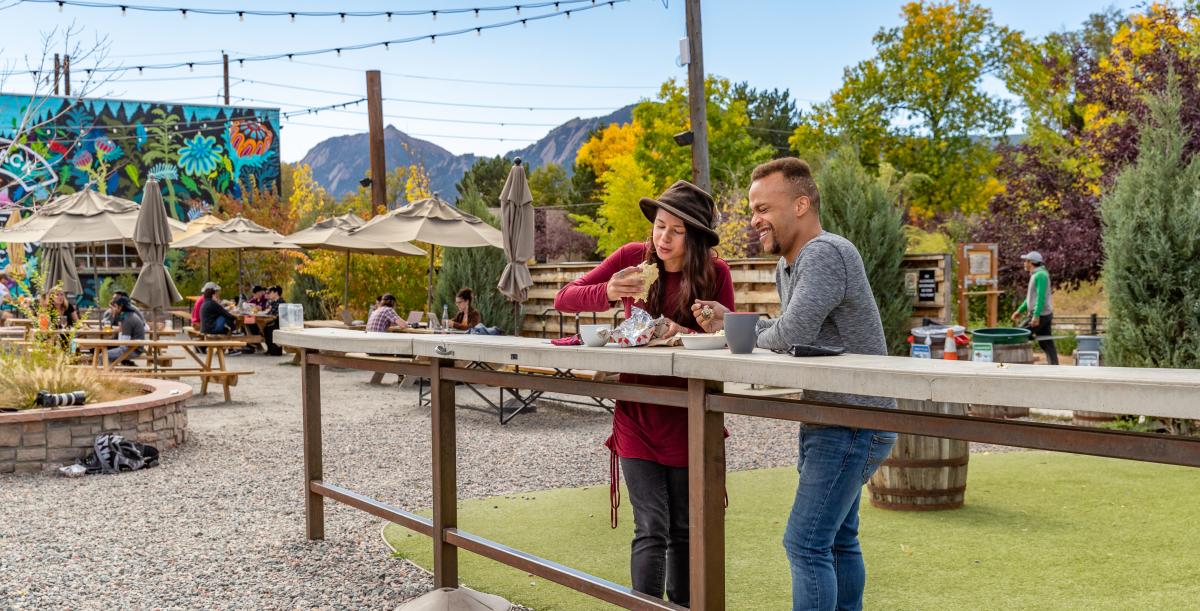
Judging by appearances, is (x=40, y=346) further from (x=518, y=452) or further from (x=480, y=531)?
(x=480, y=531)

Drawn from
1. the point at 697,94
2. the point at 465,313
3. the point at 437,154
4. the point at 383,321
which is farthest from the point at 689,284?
the point at 437,154

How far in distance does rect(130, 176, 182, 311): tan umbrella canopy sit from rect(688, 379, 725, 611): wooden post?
1008 cm

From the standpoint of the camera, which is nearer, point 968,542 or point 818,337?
point 818,337

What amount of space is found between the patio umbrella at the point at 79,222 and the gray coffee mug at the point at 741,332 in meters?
13.5

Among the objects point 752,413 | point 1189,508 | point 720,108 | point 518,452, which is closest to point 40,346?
point 518,452

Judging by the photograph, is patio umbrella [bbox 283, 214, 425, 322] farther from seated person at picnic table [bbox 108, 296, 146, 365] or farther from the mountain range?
the mountain range

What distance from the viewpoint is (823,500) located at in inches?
105

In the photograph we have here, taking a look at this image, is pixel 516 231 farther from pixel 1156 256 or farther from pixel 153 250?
pixel 1156 256

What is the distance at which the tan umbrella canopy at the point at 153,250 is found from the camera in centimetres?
1150

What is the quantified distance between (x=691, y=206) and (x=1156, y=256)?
692 cm

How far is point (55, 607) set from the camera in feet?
14.4

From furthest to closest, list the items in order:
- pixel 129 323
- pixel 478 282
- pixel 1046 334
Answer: pixel 478 282 → pixel 1046 334 → pixel 129 323

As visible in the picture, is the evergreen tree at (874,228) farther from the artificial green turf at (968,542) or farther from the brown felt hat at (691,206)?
the brown felt hat at (691,206)

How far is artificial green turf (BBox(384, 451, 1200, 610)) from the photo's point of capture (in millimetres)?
4281
